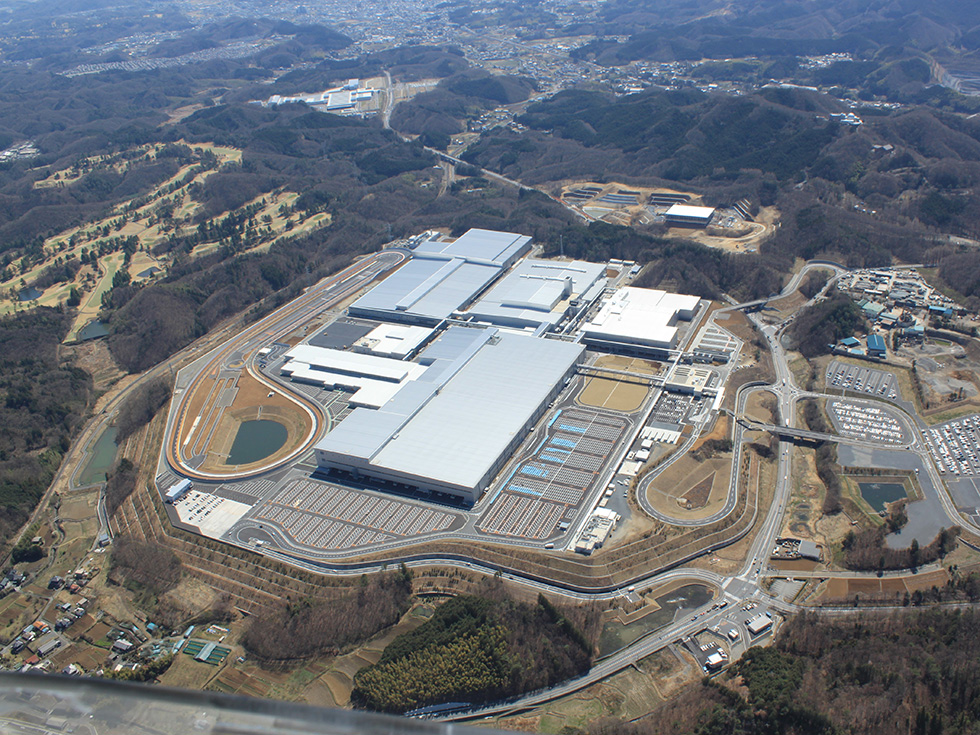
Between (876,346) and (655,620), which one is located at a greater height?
(876,346)

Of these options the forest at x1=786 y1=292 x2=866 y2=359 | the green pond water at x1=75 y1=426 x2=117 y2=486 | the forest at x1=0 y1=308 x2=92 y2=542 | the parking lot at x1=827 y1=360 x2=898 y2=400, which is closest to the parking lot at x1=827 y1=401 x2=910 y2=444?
the parking lot at x1=827 y1=360 x2=898 y2=400

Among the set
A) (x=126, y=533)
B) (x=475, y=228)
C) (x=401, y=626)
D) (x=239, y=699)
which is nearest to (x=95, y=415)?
(x=126, y=533)

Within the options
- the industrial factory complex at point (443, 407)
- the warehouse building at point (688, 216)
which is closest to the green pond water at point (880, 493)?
the industrial factory complex at point (443, 407)

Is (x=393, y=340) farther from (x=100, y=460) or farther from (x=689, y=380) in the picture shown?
(x=689, y=380)

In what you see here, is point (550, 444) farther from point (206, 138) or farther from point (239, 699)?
point (206, 138)

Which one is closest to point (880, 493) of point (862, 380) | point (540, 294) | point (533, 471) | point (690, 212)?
point (862, 380)
